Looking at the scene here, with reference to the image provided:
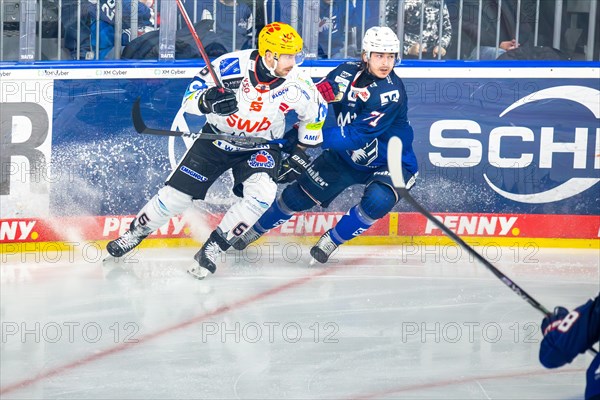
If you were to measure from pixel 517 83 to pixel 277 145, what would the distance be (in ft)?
5.51

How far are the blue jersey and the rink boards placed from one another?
0.44 meters

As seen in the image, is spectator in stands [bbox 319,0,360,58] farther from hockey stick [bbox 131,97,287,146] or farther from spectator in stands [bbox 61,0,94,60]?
spectator in stands [bbox 61,0,94,60]

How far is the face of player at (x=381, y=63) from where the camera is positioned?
21.0 feet

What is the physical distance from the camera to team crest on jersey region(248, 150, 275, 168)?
6.39 meters

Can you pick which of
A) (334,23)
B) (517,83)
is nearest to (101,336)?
A: (334,23)

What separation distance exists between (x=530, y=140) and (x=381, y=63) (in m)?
1.35

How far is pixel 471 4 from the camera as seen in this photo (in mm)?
7102

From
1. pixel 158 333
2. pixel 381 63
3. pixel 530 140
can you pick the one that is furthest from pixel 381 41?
pixel 158 333

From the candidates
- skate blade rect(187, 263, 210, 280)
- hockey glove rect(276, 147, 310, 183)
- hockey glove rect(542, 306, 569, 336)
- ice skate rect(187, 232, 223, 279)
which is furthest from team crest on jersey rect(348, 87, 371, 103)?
hockey glove rect(542, 306, 569, 336)

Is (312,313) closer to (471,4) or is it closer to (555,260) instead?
(555,260)

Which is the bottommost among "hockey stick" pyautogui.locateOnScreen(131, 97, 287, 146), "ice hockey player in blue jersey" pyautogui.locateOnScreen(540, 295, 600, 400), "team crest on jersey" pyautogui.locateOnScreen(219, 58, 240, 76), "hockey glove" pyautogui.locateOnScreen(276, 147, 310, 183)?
"hockey glove" pyautogui.locateOnScreen(276, 147, 310, 183)

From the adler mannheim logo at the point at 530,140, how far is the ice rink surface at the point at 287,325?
1.75ft

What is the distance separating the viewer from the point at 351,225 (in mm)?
6637

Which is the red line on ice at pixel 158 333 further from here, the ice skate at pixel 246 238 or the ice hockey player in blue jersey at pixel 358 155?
the ice skate at pixel 246 238
